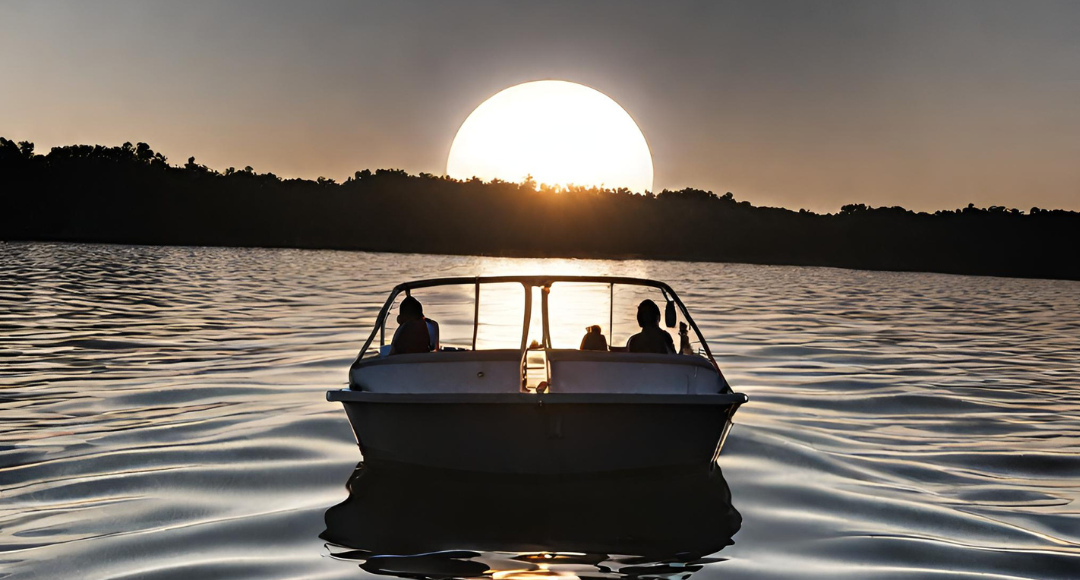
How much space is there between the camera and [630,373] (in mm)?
9750

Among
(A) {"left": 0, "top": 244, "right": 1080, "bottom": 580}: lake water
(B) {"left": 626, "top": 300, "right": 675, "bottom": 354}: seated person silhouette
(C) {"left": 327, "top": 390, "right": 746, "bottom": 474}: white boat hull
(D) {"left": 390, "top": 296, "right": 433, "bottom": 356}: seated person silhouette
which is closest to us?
(A) {"left": 0, "top": 244, "right": 1080, "bottom": 580}: lake water

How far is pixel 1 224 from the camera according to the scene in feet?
468

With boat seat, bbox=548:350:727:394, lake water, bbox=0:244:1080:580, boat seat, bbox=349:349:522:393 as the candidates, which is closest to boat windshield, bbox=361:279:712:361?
boat seat, bbox=349:349:522:393

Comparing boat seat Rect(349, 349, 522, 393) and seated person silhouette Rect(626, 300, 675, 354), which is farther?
seated person silhouette Rect(626, 300, 675, 354)

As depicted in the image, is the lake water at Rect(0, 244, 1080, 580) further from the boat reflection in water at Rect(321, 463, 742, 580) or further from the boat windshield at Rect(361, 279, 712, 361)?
the boat windshield at Rect(361, 279, 712, 361)

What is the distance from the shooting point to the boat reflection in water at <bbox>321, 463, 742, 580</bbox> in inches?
275

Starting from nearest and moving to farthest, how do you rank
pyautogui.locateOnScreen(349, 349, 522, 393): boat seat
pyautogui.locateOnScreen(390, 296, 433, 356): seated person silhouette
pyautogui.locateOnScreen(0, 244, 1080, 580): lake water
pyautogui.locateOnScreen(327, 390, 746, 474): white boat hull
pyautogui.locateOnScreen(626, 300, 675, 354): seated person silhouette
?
pyautogui.locateOnScreen(0, 244, 1080, 580): lake water, pyautogui.locateOnScreen(327, 390, 746, 474): white boat hull, pyautogui.locateOnScreen(349, 349, 522, 393): boat seat, pyautogui.locateOnScreen(626, 300, 675, 354): seated person silhouette, pyautogui.locateOnScreen(390, 296, 433, 356): seated person silhouette

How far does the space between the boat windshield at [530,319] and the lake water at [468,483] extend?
5.40 ft

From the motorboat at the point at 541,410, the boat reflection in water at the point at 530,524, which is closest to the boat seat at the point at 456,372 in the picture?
the motorboat at the point at 541,410

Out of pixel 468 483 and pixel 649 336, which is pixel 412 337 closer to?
pixel 468 483

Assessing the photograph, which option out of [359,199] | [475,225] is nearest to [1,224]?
[359,199]

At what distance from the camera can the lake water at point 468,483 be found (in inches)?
280

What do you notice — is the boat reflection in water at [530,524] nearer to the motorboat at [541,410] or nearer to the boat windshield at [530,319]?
the motorboat at [541,410]

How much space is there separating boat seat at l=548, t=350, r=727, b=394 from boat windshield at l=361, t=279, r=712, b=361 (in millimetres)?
528
